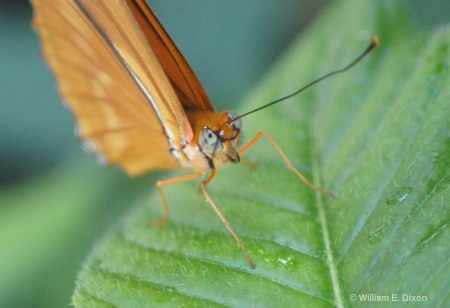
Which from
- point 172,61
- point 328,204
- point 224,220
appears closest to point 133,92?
point 172,61

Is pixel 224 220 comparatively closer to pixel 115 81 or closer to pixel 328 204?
pixel 328 204

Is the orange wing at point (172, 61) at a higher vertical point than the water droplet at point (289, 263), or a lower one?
higher

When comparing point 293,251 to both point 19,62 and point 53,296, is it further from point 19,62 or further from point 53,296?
point 19,62

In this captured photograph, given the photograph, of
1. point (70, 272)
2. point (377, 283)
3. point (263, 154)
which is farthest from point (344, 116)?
point (70, 272)

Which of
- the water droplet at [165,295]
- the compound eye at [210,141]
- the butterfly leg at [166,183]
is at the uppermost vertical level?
the compound eye at [210,141]

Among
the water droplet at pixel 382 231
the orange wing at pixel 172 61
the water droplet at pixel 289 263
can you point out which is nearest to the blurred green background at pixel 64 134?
A: the orange wing at pixel 172 61

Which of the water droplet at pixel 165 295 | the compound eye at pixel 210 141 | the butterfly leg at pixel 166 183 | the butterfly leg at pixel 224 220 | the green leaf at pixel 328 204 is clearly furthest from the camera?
the butterfly leg at pixel 166 183

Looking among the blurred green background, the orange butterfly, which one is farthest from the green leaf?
the blurred green background

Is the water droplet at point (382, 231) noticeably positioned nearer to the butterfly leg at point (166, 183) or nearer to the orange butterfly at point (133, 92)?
the orange butterfly at point (133, 92)
